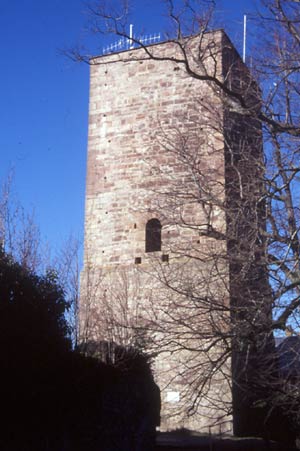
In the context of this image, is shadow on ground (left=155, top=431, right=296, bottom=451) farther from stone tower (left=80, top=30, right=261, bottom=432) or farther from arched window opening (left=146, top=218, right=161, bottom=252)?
arched window opening (left=146, top=218, right=161, bottom=252)

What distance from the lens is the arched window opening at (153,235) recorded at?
15164 mm

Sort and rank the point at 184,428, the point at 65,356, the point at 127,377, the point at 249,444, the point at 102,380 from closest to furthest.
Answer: the point at 65,356, the point at 102,380, the point at 127,377, the point at 249,444, the point at 184,428

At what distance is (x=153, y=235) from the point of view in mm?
15328

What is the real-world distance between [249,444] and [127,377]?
3.16 metres

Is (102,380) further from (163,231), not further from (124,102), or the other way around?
(124,102)

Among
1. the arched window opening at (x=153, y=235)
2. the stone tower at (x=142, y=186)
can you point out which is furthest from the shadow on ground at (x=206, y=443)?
the arched window opening at (x=153, y=235)

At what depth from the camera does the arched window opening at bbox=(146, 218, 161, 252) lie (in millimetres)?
15164

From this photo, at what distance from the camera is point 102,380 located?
33.8ft

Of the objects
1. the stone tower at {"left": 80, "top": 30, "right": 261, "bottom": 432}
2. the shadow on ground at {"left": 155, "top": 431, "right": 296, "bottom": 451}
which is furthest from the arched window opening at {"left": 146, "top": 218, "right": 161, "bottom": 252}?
the shadow on ground at {"left": 155, "top": 431, "right": 296, "bottom": 451}

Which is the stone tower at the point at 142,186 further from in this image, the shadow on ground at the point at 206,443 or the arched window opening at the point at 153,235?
the shadow on ground at the point at 206,443

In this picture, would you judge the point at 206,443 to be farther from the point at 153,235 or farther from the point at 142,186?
the point at 142,186

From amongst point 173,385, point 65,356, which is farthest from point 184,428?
point 65,356

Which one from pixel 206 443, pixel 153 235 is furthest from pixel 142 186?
pixel 206 443

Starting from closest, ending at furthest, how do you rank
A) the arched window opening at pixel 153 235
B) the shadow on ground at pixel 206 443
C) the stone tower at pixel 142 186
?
the shadow on ground at pixel 206 443 → the stone tower at pixel 142 186 → the arched window opening at pixel 153 235
